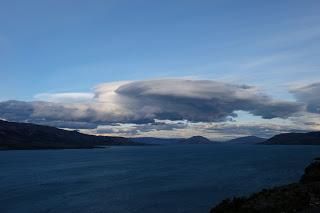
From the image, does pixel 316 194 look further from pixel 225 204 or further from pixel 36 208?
pixel 36 208

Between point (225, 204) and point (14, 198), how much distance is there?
58149mm

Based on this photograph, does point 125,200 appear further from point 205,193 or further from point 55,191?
point 55,191

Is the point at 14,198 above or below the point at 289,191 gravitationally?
below

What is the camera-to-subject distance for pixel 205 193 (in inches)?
3425

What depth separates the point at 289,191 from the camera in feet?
177

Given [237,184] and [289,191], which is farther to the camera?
[237,184]

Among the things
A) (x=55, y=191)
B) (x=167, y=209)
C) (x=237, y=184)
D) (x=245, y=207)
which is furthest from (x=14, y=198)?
(x=245, y=207)

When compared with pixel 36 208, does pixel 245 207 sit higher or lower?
higher

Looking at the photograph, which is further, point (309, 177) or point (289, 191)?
point (309, 177)

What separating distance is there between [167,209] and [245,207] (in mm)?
27125

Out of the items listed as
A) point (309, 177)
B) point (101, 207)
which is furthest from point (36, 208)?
point (309, 177)

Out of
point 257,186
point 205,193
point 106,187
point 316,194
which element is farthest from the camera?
point 106,187

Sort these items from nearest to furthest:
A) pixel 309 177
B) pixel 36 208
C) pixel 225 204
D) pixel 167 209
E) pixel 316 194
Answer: pixel 225 204 → pixel 316 194 → pixel 167 209 → pixel 36 208 → pixel 309 177

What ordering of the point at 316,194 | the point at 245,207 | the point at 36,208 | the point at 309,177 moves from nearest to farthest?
the point at 245,207, the point at 316,194, the point at 36,208, the point at 309,177
